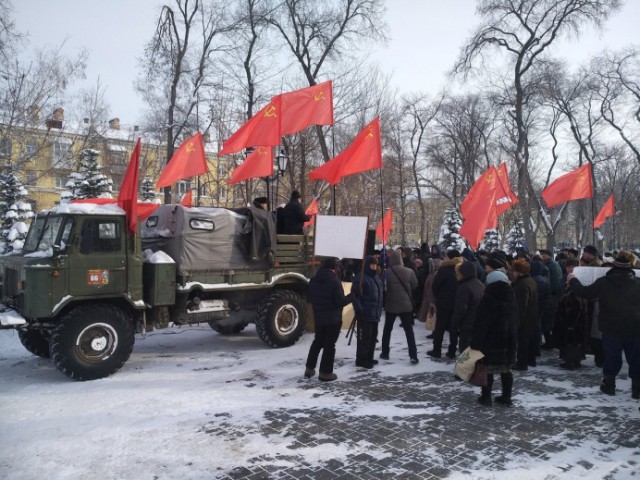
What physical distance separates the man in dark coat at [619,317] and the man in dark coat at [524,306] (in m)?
0.95

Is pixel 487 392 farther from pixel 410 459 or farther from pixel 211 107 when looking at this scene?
pixel 211 107

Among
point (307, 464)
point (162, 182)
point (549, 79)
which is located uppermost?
point (549, 79)

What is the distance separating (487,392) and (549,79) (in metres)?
27.0

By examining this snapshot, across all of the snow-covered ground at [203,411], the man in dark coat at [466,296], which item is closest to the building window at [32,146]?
the snow-covered ground at [203,411]

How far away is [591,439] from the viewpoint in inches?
191

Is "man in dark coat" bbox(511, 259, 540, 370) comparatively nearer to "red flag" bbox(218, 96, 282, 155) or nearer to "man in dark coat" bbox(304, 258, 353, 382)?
"man in dark coat" bbox(304, 258, 353, 382)

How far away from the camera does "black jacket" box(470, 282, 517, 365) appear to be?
564 cm

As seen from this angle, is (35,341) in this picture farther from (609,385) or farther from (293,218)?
(609,385)

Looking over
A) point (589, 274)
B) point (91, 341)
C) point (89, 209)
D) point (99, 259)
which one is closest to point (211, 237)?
point (99, 259)

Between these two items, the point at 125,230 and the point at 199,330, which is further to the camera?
the point at 199,330

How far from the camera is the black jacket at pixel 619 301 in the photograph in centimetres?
597

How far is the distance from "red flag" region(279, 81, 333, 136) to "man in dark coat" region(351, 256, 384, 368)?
12.7 ft

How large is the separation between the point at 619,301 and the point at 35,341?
8.90 m

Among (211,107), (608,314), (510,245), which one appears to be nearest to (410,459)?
(608,314)
